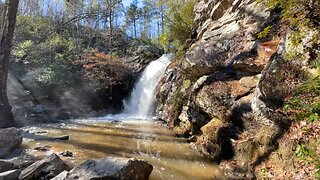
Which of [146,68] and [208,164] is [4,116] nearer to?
[208,164]

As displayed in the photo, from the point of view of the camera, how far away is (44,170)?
185 inches

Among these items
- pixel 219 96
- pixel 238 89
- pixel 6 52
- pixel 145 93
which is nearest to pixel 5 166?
pixel 219 96

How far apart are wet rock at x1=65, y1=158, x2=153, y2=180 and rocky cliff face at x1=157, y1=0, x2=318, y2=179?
7.02ft

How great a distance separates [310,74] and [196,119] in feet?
13.8

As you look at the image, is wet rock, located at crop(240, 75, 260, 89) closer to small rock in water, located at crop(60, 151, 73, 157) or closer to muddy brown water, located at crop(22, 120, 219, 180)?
muddy brown water, located at crop(22, 120, 219, 180)

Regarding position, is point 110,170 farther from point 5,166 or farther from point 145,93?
point 145,93

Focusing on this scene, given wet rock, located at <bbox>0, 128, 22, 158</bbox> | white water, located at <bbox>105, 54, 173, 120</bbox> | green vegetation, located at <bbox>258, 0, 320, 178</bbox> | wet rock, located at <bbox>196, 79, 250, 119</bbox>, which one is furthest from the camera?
white water, located at <bbox>105, 54, 173, 120</bbox>

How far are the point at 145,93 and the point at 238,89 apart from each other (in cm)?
1061

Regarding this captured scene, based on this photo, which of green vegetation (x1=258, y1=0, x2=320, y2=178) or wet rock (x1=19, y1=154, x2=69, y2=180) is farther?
wet rock (x1=19, y1=154, x2=69, y2=180)

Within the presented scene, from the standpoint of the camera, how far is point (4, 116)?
33.3ft

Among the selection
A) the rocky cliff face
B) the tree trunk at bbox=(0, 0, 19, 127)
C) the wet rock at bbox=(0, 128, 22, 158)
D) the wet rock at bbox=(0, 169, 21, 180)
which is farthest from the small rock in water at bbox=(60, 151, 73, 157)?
the tree trunk at bbox=(0, 0, 19, 127)

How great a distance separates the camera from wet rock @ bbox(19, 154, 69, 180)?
4543 millimetres

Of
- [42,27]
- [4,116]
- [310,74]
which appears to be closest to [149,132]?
[4,116]

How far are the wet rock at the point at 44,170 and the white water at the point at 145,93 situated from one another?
10.7m
